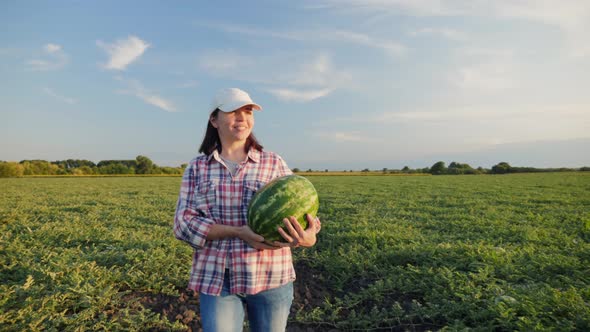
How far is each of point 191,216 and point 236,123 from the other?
702 millimetres

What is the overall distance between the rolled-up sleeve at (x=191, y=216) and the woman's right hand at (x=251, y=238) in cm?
21

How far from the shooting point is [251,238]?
89.8 inches

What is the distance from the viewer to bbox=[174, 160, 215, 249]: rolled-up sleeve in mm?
2283

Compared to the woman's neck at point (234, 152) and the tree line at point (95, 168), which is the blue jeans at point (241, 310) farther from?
the tree line at point (95, 168)

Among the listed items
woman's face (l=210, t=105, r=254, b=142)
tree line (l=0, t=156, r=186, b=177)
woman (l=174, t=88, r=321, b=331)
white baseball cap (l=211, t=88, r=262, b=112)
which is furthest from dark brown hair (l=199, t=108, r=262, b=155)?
tree line (l=0, t=156, r=186, b=177)

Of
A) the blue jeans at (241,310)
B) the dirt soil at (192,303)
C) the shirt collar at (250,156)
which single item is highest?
the shirt collar at (250,156)

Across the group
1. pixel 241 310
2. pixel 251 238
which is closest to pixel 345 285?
pixel 241 310

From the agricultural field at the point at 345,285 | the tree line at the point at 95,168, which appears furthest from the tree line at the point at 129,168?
the agricultural field at the point at 345,285

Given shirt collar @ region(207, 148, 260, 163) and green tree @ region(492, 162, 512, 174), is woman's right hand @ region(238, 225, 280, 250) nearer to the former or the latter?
shirt collar @ region(207, 148, 260, 163)

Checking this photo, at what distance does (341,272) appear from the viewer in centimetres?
596

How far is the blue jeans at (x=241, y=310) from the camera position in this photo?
2.32m

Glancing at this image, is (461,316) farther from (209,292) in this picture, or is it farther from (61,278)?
(61,278)

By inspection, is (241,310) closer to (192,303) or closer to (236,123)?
(236,123)

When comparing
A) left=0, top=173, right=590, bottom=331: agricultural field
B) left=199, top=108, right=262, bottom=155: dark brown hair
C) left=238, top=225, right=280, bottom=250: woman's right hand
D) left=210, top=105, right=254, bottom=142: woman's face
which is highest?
left=210, top=105, right=254, bottom=142: woman's face
